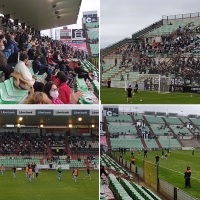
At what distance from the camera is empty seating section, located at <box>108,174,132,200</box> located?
3562 millimetres

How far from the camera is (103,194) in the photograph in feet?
12.2

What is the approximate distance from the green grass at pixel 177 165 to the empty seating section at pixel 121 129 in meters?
0.22

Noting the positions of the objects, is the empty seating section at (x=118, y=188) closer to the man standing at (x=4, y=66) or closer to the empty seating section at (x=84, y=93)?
the empty seating section at (x=84, y=93)

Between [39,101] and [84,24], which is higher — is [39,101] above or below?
below

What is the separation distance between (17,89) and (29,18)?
64 cm

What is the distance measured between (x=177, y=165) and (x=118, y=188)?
645 millimetres

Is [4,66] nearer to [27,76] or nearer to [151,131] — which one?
[27,76]

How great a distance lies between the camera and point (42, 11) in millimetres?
3506

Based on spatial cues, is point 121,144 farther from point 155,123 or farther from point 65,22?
point 65,22

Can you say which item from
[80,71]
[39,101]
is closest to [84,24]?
[80,71]

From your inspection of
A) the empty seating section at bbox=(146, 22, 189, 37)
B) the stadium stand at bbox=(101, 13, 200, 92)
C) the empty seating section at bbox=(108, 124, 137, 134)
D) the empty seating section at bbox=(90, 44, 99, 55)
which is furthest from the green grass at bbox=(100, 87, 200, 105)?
the empty seating section at bbox=(146, 22, 189, 37)

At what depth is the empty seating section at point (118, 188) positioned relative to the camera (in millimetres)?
3562

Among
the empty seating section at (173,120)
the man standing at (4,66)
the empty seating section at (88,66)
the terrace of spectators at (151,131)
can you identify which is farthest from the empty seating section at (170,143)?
the man standing at (4,66)

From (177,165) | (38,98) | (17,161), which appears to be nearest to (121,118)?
(177,165)
